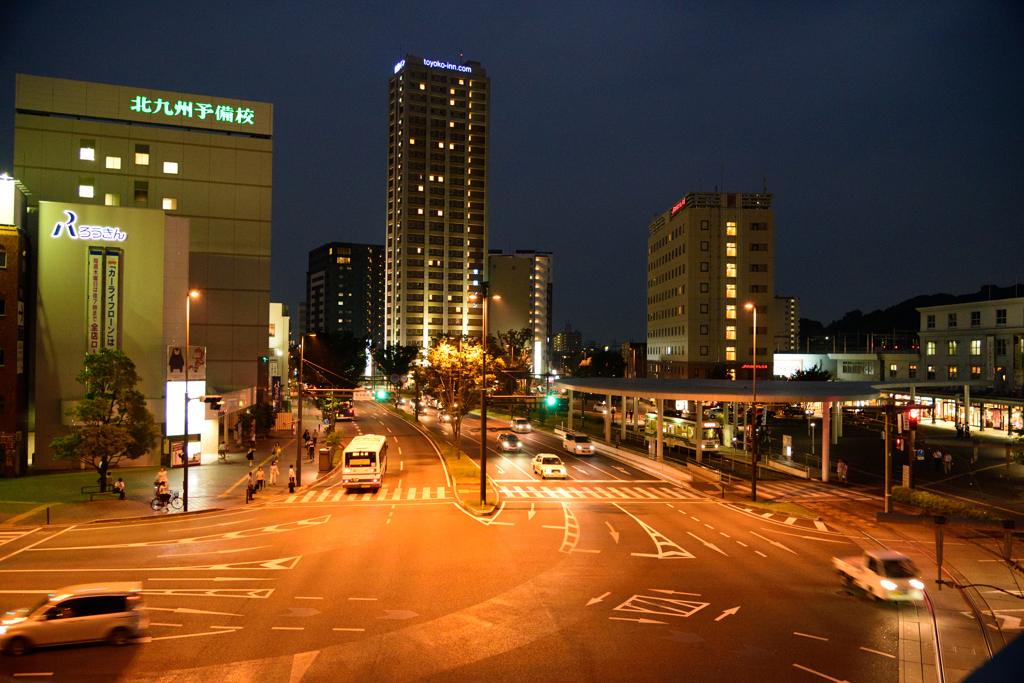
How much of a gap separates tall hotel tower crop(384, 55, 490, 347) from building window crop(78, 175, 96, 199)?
92.2 meters

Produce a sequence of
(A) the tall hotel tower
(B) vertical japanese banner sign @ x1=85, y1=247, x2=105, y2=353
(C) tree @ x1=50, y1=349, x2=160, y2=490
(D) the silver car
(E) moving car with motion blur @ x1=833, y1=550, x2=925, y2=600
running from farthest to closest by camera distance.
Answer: (A) the tall hotel tower
(B) vertical japanese banner sign @ x1=85, y1=247, x2=105, y2=353
(C) tree @ x1=50, y1=349, x2=160, y2=490
(E) moving car with motion blur @ x1=833, y1=550, x2=925, y2=600
(D) the silver car

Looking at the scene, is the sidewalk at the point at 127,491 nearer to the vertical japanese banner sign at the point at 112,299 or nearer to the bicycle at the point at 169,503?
the bicycle at the point at 169,503

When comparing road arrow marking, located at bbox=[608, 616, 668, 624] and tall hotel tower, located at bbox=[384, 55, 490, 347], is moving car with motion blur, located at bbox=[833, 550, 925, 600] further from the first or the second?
tall hotel tower, located at bbox=[384, 55, 490, 347]

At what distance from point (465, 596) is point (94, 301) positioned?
4176 centimetres

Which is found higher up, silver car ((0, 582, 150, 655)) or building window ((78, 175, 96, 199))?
building window ((78, 175, 96, 199))

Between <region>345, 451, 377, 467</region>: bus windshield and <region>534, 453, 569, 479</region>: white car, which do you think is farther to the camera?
<region>534, 453, 569, 479</region>: white car

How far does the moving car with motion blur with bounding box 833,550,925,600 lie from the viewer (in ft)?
57.6

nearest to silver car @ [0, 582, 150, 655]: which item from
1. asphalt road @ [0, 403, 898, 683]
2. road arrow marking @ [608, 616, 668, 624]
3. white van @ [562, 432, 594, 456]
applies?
asphalt road @ [0, 403, 898, 683]

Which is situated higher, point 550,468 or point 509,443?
point 550,468

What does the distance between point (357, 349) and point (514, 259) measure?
85900 millimetres

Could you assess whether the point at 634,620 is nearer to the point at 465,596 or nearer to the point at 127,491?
the point at 465,596

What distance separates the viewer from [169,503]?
3212 centimetres

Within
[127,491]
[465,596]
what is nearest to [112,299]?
[127,491]

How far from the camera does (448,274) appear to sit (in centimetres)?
15512
